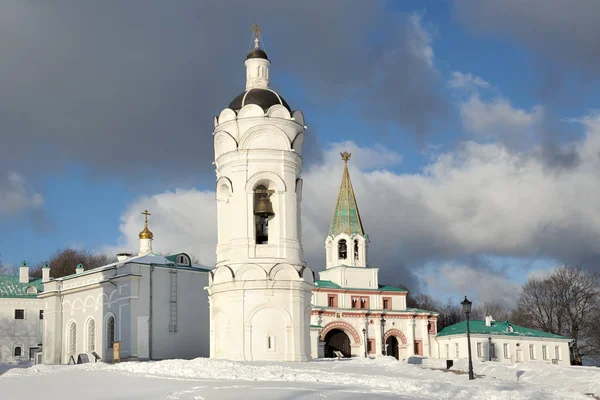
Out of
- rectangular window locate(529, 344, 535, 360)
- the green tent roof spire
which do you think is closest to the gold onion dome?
the green tent roof spire

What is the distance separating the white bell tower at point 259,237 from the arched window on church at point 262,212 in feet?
0.12

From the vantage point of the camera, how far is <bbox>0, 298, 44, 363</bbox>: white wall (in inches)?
2109

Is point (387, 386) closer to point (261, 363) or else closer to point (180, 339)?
point (261, 363)

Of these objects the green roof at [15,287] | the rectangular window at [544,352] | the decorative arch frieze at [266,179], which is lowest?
the rectangular window at [544,352]

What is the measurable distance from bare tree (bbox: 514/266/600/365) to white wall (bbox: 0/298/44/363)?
124 feet

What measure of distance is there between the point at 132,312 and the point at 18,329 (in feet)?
80.1

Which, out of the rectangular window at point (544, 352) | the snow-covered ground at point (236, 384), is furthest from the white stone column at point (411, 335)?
the snow-covered ground at point (236, 384)

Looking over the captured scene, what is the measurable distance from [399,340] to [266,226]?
1248 inches

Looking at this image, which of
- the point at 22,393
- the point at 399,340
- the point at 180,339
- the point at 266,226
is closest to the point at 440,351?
the point at 399,340

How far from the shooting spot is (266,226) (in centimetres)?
2916

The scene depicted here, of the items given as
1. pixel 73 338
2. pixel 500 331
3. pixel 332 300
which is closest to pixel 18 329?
pixel 73 338

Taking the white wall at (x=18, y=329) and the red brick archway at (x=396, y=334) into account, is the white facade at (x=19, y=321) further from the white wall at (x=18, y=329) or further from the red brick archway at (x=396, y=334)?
the red brick archway at (x=396, y=334)

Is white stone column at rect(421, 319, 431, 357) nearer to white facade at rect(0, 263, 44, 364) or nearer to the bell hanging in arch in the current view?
white facade at rect(0, 263, 44, 364)

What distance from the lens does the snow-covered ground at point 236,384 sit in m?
15.8
